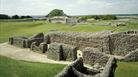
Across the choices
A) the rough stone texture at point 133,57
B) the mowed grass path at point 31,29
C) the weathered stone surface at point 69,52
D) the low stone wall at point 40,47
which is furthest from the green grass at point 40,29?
the rough stone texture at point 133,57

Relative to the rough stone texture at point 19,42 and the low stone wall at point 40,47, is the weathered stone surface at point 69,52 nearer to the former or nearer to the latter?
the low stone wall at point 40,47

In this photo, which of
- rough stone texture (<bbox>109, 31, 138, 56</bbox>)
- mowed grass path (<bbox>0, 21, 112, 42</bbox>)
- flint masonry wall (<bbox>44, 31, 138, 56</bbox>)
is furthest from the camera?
mowed grass path (<bbox>0, 21, 112, 42</bbox>)

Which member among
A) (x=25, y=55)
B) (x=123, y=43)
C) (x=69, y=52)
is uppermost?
(x=123, y=43)

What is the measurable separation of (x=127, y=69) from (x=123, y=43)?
20.8 feet

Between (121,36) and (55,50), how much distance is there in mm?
7048

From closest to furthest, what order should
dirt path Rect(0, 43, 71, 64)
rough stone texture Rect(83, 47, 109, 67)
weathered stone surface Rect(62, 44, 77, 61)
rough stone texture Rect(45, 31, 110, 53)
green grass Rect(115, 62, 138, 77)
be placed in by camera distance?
green grass Rect(115, 62, 138, 77) < rough stone texture Rect(83, 47, 109, 67) < weathered stone surface Rect(62, 44, 77, 61) < dirt path Rect(0, 43, 71, 64) < rough stone texture Rect(45, 31, 110, 53)

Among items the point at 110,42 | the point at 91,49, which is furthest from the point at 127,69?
the point at 110,42

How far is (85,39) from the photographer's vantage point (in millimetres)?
26797

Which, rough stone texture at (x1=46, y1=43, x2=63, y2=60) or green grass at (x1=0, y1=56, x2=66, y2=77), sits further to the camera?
rough stone texture at (x1=46, y1=43, x2=63, y2=60)

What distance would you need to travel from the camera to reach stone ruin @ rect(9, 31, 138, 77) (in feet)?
56.9

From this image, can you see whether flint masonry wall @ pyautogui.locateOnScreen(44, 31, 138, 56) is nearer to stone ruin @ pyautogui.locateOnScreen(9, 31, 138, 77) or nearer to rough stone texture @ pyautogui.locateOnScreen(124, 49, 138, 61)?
stone ruin @ pyautogui.locateOnScreen(9, 31, 138, 77)

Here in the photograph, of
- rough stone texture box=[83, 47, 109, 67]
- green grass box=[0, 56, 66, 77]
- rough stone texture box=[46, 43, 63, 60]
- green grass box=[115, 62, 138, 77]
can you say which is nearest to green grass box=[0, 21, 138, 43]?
rough stone texture box=[46, 43, 63, 60]

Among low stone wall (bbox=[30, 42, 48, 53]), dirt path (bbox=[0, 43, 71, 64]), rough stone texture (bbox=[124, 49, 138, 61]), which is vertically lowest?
dirt path (bbox=[0, 43, 71, 64])

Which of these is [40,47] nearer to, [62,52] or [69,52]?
[62,52]
